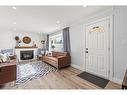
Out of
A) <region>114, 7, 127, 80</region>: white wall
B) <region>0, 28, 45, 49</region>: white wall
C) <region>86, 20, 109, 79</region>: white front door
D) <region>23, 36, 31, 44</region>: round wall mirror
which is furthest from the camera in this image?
<region>23, 36, 31, 44</region>: round wall mirror

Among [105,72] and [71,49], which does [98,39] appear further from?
[71,49]

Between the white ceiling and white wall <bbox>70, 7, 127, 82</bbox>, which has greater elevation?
the white ceiling

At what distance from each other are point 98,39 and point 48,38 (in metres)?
5.33

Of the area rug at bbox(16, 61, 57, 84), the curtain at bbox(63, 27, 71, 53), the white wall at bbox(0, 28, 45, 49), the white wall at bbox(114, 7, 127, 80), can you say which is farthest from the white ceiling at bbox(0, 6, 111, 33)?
the white wall at bbox(0, 28, 45, 49)

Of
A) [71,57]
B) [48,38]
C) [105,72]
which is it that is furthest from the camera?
[48,38]

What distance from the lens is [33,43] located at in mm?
7234

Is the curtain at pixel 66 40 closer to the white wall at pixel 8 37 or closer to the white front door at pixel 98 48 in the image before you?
the white front door at pixel 98 48

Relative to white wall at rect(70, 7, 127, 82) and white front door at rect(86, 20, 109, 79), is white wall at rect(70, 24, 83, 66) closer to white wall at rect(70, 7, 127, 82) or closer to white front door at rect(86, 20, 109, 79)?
white front door at rect(86, 20, 109, 79)

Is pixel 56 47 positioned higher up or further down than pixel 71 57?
higher up

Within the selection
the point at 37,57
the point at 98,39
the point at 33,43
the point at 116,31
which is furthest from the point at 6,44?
the point at 116,31

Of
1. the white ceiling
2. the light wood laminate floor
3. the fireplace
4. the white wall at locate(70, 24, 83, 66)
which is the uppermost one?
the white ceiling

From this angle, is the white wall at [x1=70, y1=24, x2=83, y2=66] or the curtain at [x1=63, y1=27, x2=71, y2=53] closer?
the white wall at [x1=70, y1=24, x2=83, y2=66]

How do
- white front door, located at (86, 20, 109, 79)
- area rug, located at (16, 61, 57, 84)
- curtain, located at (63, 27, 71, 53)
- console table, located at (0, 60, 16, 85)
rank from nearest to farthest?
console table, located at (0, 60, 16, 85) → white front door, located at (86, 20, 109, 79) → area rug, located at (16, 61, 57, 84) → curtain, located at (63, 27, 71, 53)

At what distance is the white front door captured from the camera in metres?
2.88
